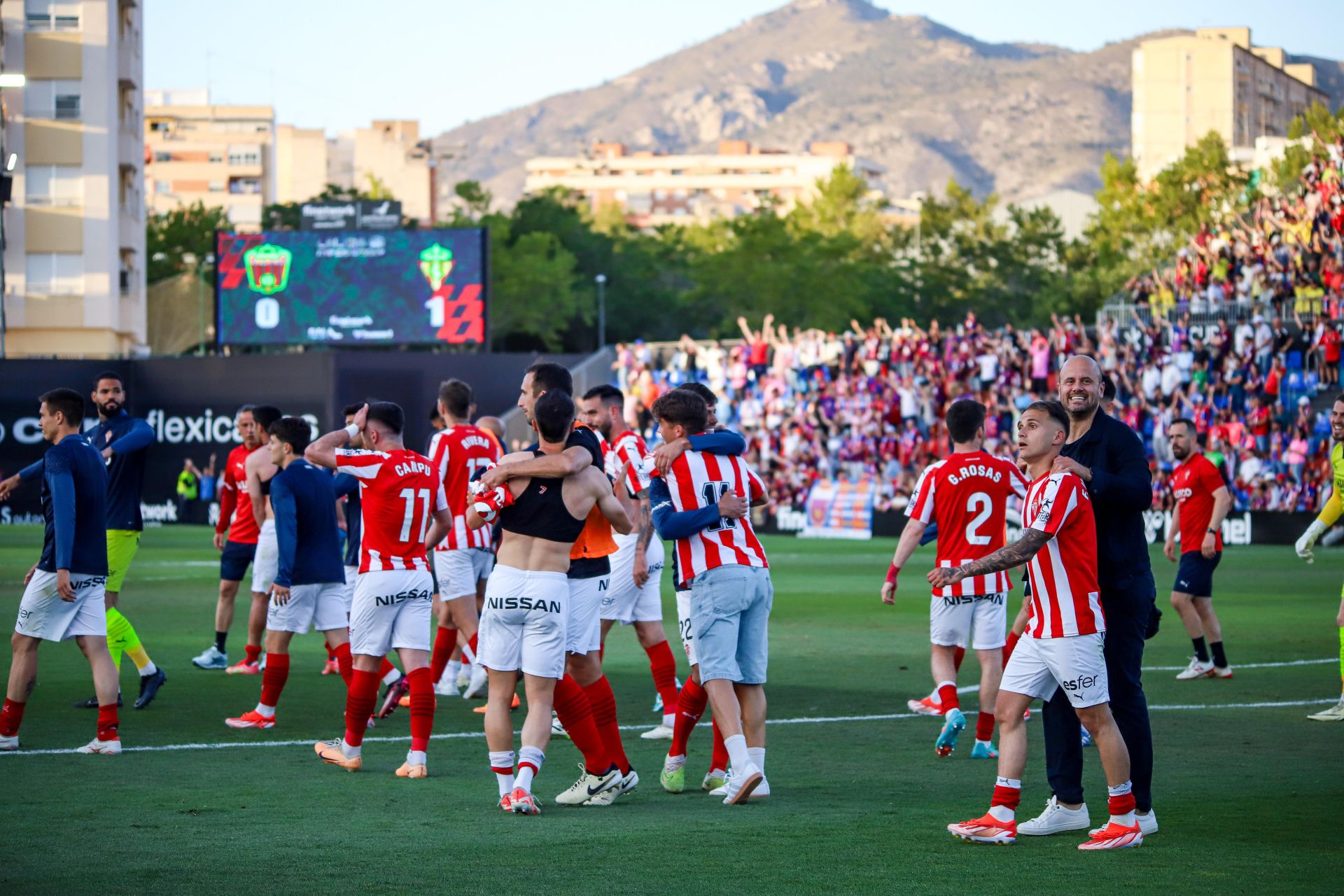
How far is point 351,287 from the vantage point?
38.6 metres

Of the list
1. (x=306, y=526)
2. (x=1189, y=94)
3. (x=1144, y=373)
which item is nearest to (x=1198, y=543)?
(x=306, y=526)

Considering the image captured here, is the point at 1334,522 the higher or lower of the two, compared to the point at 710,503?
lower

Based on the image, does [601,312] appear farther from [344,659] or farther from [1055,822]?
[1055,822]

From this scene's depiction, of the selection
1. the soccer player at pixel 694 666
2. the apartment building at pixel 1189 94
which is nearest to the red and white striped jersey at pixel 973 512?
the soccer player at pixel 694 666

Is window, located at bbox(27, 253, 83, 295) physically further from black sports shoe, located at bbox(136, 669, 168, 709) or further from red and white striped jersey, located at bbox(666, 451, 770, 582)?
red and white striped jersey, located at bbox(666, 451, 770, 582)

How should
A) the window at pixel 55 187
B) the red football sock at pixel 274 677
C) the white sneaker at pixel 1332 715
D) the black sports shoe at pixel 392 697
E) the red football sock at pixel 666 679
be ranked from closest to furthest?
the red football sock at pixel 666 679 < the red football sock at pixel 274 677 < the white sneaker at pixel 1332 715 < the black sports shoe at pixel 392 697 < the window at pixel 55 187

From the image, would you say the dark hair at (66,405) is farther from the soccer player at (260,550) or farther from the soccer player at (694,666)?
the soccer player at (694,666)

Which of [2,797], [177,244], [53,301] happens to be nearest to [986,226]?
[177,244]

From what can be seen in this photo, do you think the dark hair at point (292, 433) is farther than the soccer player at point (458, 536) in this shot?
No

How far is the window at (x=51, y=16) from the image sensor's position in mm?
56969

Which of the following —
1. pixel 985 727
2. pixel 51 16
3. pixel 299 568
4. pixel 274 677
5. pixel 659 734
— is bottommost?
pixel 659 734

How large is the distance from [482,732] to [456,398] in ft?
7.40

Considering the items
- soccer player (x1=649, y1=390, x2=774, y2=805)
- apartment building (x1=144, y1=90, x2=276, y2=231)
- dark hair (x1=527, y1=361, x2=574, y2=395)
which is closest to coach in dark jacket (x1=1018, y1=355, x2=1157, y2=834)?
soccer player (x1=649, y1=390, x2=774, y2=805)

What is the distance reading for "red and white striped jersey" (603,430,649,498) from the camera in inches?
379
